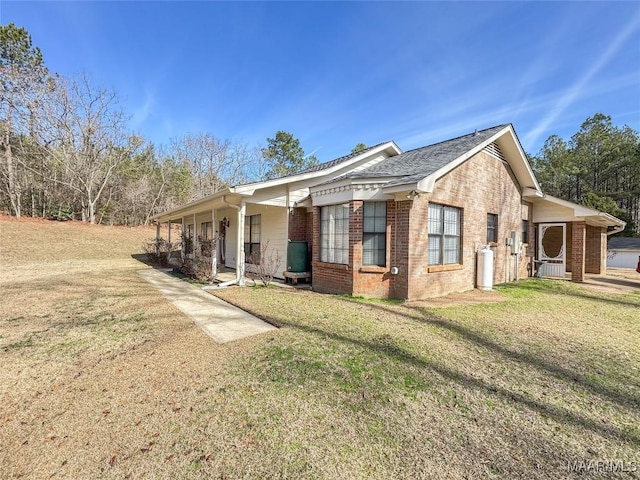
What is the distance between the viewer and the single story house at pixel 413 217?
7484 millimetres

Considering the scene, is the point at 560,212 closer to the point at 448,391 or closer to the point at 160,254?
the point at 448,391

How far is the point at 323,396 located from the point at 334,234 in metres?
5.66

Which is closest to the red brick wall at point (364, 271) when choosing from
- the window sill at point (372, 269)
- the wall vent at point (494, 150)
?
the window sill at point (372, 269)

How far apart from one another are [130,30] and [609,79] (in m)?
16.9

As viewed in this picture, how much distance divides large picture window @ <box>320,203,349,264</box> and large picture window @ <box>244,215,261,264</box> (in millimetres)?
3823

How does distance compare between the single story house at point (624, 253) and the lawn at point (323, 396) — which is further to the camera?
the single story house at point (624, 253)

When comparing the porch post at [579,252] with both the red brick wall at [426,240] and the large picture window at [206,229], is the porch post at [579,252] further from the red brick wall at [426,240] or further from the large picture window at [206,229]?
the large picture window at [206,229]

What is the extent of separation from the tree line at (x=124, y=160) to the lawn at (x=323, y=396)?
83.2ft

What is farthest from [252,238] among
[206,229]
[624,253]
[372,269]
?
[624,253]

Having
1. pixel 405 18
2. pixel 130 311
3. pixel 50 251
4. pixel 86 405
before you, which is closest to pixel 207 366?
pixel 86 405

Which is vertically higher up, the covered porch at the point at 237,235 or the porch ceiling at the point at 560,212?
the porch ceiling at the point at 560,212

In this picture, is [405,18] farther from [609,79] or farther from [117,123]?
[117,123]

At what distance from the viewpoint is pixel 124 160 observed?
33.6 m

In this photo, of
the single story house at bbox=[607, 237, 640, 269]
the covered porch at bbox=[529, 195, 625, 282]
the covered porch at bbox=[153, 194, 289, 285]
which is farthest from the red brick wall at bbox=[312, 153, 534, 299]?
the single story house at bbox=[607, 237, 640, 269]
